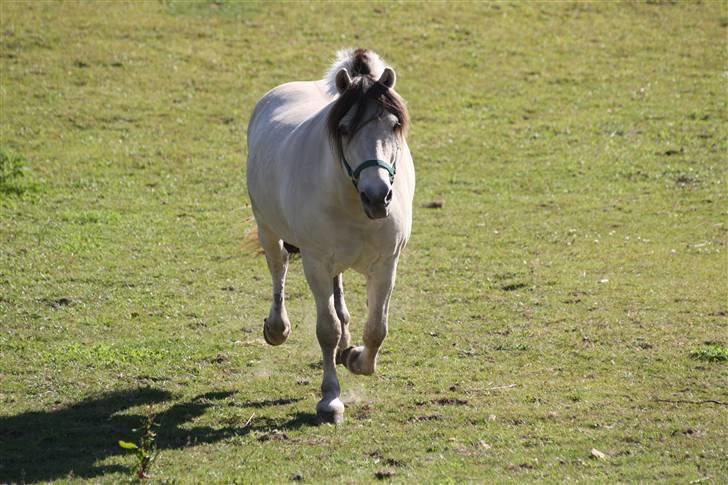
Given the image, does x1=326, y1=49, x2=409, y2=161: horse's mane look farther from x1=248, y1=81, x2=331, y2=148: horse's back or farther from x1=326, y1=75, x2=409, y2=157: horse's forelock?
x1=248, y1=81, x2=331, y2=148: horse's back

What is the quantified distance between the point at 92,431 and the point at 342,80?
2.72m

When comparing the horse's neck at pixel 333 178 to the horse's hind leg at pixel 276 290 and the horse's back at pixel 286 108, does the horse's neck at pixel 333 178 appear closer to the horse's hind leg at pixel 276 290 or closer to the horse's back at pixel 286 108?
the horse's back at pixel 286 108

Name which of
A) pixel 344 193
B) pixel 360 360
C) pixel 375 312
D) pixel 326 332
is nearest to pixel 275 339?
pixel 360 360

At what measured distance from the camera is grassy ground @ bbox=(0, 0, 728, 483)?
6.38 metres

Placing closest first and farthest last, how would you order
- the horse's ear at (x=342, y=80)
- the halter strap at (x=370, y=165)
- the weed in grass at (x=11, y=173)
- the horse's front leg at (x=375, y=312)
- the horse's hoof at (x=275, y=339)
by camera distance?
the halter strap at (x=370, y=165) → the horse's ear at (x=342, y=80) → the horse's front leg at (x=375, y=312) → the horse's hoof at (x=275, y=339) → the weed in grass at (x=11, y=173)

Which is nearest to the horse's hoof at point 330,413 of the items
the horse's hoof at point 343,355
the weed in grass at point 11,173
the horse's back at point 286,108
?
the horse's hoof at point 343,355

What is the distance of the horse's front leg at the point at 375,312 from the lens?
6.89m

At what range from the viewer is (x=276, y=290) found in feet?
27.2

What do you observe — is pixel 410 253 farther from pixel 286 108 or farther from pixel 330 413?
pixel 330 413

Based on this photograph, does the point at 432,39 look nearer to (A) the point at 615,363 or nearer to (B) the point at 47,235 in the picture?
(B) the point at 47,235

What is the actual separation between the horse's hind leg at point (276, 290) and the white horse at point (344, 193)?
411mm

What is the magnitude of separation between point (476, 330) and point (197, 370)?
94.0 inches

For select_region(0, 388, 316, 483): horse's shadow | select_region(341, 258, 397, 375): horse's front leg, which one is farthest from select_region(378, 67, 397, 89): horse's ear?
select_region(0, 388, 316, 483): horse's shadow

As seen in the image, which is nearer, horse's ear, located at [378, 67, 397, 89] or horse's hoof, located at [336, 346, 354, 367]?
horse's ear, located at [378, 67, 397, 89]
